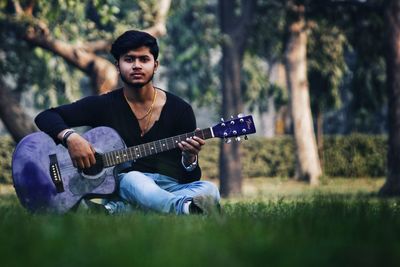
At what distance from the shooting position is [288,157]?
28.8 m

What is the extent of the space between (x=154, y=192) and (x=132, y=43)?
4.11 feet

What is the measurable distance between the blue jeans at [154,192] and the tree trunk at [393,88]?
9.15m

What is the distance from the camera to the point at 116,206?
673 centimetres

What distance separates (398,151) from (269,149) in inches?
537

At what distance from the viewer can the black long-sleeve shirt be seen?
691 cm

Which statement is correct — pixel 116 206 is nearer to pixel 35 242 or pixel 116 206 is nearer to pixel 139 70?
pixel 139 70

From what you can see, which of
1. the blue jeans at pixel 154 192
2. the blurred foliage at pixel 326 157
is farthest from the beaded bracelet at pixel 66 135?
the blurred foliage at pixel 326 157

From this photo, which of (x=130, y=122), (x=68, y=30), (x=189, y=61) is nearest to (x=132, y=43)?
(x=130, y=122)

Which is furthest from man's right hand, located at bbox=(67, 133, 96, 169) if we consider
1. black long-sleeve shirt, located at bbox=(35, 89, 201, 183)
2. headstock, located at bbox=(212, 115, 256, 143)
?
headstock, located at bbox=(212, 115, 256, 143)

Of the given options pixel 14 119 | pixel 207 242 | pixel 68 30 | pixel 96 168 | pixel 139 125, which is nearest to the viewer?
pixel 207 242

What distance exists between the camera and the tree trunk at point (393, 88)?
50.3 ft

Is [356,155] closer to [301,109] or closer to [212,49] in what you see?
[301,109]

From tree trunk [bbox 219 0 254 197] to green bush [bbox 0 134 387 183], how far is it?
25.8 ft

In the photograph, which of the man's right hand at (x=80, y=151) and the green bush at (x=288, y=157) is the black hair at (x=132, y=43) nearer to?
the man's right hand at (x=80, y=151)
